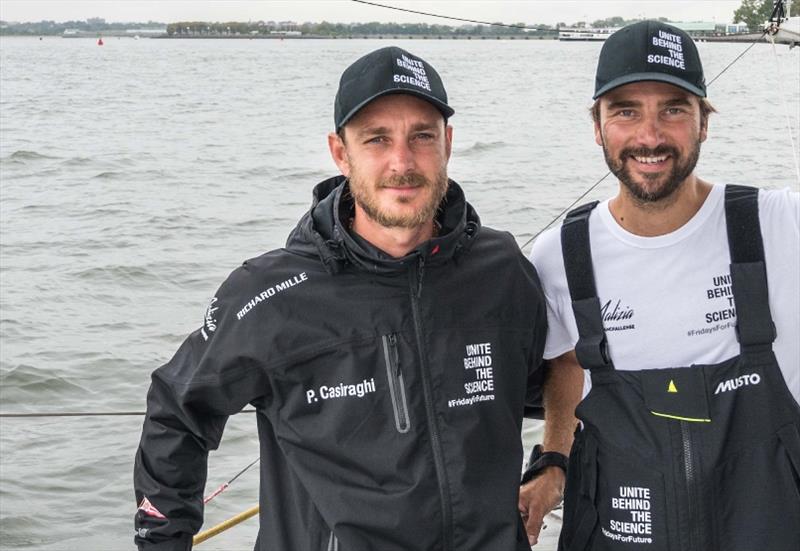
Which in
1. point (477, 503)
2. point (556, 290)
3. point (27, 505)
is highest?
point (556, 290)

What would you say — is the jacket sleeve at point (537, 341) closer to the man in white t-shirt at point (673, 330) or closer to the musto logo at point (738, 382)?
the man in white t-shirt at point (673, 330)

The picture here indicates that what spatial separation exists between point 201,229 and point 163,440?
15.4 m

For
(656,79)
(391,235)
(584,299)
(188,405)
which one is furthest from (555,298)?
(188,405)

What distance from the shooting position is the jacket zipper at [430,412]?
9.65ft

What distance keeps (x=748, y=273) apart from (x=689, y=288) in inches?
6.6

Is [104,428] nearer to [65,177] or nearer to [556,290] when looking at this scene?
[556,290]

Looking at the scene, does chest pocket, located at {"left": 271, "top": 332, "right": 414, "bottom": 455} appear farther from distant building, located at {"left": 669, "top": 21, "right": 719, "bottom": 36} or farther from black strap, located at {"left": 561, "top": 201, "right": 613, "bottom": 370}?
distant building, located at {"left": 669, "top": 21, "right": 719, "bottom": 36}

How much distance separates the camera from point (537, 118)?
34906 millimetres

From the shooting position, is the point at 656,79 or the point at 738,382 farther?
the point at 656,79

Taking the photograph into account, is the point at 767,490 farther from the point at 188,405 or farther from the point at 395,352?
the point at 188,405

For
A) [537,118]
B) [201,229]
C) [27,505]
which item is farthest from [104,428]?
[537,118]

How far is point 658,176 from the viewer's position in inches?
123

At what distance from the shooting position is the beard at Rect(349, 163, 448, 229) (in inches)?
119

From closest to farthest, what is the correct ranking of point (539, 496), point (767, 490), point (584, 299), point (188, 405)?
point (767, 490) → point (188, 405) → point (584, 299) → point (539, 496)
